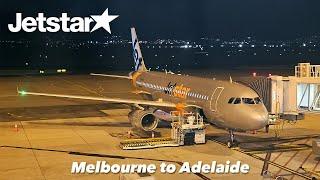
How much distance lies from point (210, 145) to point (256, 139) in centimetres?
341

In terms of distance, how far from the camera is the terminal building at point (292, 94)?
2333 centimetres

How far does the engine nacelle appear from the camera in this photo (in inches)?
989

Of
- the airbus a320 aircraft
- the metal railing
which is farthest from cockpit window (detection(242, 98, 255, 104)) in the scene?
the metal railing

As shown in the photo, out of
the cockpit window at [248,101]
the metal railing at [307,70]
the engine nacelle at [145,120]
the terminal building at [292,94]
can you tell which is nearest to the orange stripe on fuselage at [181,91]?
the engine nacelle at [145,120]

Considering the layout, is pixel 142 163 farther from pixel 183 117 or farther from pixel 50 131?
pixel 50 131

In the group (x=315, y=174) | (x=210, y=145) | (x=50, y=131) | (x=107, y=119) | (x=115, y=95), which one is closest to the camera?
(x=315, y=174)

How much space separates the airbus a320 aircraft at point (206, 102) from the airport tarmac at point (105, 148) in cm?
156

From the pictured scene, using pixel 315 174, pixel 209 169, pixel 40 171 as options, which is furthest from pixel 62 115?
pixel 315 174

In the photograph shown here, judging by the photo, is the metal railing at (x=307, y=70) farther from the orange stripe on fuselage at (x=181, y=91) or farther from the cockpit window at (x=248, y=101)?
the orange stripe on fuselage at (x=181, y=91)

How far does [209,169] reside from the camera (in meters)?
19.1

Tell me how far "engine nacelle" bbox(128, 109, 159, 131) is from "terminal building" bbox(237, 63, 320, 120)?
632 centimetres

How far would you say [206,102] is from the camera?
79.3 feet

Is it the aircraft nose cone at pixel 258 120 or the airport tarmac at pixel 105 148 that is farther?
the aircraft nose cone at pixel 258 120

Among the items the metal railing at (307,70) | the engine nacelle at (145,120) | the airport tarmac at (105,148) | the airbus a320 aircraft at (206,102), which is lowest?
the airport tarmac at (105,148)
